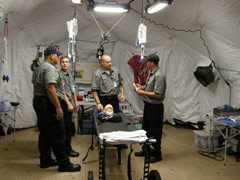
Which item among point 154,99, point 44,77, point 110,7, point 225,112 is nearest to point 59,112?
point 44,77

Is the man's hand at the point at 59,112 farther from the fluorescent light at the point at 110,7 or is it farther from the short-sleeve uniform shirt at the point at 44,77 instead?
the fluorescent light at the point at 110,7

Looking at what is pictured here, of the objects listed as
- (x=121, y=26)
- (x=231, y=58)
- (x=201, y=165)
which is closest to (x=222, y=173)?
(x=201, y=165)

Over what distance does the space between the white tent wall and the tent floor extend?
116 centimetres

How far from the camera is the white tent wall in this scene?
3.55 meters

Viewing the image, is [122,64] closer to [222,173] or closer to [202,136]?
[202,136]

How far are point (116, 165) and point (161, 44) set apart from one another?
327 centimetres

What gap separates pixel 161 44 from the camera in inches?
219

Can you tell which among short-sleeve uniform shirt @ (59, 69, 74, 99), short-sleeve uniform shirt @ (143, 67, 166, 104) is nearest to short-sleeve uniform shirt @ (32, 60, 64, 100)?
short-sleeve uniform shirt @ (59, 69, 74, 99)

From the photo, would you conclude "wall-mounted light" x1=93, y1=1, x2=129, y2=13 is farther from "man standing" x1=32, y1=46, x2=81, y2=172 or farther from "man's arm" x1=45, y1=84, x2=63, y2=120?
"man's arm" x1=45, y1=84, x2=63, y2=120

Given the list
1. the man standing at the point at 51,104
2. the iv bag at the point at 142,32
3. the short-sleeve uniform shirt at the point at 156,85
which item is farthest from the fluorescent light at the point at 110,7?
the short-sleeve uniform shirt at the point at 156,85

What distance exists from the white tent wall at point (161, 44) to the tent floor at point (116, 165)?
1164 millimetres

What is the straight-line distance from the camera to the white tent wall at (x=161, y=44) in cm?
355

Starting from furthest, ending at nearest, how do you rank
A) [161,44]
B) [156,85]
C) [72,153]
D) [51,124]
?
[161,44] → [72,153] → [156,85] → [51,124]

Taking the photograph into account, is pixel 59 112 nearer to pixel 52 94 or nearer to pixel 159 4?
pixel 52 94
